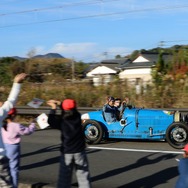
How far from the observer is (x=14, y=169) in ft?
23.7

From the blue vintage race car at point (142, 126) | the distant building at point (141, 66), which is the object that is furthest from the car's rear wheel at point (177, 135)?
the distant building at point (141, 66)

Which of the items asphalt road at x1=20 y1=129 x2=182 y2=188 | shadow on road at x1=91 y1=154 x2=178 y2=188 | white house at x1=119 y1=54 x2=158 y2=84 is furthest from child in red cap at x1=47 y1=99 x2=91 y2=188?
white house at x1=119 y1=54 x2=158 y2=84

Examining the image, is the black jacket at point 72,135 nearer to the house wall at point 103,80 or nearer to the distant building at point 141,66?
the house wall at point 103,80

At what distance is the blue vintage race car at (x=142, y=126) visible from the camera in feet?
38.4

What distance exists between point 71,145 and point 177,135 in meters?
5.60

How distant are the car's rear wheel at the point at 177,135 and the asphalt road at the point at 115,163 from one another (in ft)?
0.65

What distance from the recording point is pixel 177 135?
11.6 m

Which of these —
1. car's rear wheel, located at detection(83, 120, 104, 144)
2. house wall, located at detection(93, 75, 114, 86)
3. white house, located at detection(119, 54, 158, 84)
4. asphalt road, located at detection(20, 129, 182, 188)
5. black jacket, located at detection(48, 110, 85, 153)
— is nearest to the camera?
black jacket, located at detection(48, 110, 85, 153)

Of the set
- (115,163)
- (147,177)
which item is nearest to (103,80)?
(115,163)

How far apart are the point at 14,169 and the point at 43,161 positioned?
10.9 ft

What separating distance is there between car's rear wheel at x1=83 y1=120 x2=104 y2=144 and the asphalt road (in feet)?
0.75

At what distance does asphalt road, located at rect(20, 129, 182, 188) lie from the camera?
840cm

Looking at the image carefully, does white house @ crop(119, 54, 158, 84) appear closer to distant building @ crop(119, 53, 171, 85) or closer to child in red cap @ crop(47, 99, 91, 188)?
distant building @ crop(119, 53, 171, 85)

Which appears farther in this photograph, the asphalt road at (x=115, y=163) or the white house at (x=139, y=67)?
the white house at (x=139, y=67)
